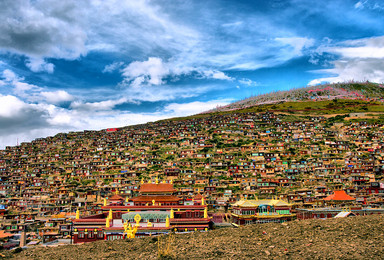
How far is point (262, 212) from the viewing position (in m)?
49.8

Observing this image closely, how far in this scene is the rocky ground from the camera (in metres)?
15.1

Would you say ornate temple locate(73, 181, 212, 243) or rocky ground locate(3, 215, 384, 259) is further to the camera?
ornate temple locate(73, 181, 212, 243)

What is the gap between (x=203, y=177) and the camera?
3620 inches

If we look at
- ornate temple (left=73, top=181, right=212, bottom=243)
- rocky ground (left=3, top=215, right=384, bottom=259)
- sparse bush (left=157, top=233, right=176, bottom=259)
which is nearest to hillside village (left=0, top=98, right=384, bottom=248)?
ornate temple (left=73, top=181, right=212, bottom=243)

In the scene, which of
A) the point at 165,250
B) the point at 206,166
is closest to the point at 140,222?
the point at 165,250

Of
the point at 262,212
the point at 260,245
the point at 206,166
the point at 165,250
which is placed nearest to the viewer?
the point at 260,245

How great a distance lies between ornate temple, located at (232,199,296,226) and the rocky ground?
2850 centimetres

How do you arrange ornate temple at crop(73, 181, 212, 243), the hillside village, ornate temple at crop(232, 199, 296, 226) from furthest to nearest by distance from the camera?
the hillside village
ornate temple at crop(232, 199, 296, 226)
ornate temple at crop(73, 181, 212, 243)

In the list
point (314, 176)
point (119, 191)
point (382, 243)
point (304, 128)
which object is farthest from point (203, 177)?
point (382, 243)

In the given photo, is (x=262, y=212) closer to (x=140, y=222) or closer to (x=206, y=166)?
(x=140, y=222)

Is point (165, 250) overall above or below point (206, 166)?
below

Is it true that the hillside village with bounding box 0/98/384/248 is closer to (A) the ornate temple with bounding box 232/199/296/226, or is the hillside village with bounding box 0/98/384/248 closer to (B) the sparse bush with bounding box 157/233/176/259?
(A) the ornate temple with bounding box 232/199/296/226

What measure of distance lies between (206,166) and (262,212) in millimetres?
52595

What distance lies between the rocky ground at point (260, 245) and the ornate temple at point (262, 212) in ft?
93.5
